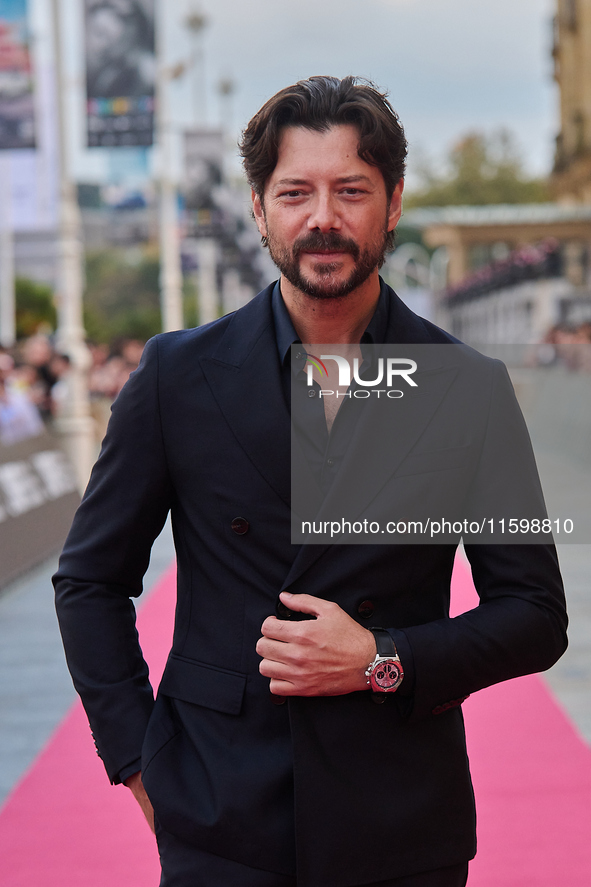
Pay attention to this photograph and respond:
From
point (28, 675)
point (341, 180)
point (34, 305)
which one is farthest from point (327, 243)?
point (34, 305)

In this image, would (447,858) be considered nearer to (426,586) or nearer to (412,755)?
(412,755)

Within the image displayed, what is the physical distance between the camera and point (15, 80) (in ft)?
45.5

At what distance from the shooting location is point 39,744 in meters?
5.62

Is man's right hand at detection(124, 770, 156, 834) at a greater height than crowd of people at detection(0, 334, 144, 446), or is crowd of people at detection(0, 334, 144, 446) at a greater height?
man's right hand at detection(124, 770, 156, 834)

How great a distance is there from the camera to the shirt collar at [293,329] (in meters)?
2.25

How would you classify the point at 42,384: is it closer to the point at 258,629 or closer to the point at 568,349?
the point at 568,349

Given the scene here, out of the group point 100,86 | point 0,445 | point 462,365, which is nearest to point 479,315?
point 100,86

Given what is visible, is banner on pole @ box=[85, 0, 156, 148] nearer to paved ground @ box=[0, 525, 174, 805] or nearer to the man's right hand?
paved ground @ box=[0, 525, 174, 805]

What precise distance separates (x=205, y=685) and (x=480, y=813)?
2815 millimetres

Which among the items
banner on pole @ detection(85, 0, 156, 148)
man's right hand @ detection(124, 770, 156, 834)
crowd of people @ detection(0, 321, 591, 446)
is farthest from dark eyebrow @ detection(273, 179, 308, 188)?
banner on pole @ detection(85, 0, 156, 148)

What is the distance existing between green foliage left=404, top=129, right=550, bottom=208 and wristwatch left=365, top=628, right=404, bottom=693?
342 feet

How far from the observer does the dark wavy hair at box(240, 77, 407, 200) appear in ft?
7.16

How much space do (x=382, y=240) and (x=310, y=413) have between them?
363mm

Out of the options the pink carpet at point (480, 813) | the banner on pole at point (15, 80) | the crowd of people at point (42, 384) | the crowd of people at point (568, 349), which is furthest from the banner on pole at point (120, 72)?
the pink carpet at point (480, 813)
